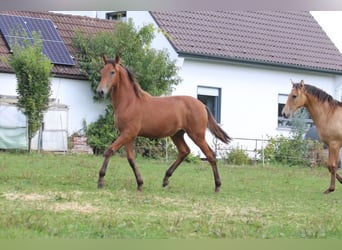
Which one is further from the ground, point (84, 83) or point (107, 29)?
point (107, 29)

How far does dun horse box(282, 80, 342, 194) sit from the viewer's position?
37.5ft

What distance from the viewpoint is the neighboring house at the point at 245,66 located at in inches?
863

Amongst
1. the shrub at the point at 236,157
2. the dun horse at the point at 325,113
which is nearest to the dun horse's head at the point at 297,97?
the dun horse at the point at 325,113

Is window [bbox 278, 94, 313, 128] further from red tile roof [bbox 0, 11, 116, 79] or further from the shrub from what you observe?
red tile roof [bbox 0, 11, 116, 79]

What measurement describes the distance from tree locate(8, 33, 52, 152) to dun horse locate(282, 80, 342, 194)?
341 inches

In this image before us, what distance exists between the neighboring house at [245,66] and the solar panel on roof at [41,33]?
3112 millimetres

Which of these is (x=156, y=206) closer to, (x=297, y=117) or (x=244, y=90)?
(x=297, y=117)

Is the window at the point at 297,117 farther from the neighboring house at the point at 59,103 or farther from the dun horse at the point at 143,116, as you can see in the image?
the dun horse at the point at 143,116

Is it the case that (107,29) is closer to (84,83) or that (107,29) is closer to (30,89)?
(84,83)

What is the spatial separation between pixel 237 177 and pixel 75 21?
10985mm

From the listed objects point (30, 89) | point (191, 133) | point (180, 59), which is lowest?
point (191, 133)

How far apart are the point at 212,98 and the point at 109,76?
43.6ft

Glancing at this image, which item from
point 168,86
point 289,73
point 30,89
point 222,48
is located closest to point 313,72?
point 289,73

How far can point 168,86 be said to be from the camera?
68.0ft
